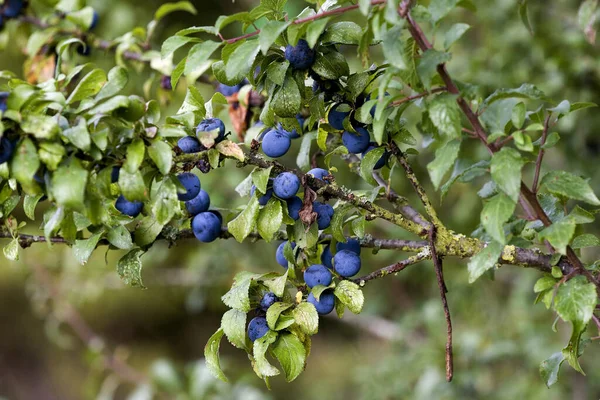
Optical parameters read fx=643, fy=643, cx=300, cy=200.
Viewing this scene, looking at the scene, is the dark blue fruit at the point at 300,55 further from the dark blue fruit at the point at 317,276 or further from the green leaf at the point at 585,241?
the green leaf at the point at 585,241

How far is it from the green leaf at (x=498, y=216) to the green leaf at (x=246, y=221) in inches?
9.4

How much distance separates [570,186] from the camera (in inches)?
24.9

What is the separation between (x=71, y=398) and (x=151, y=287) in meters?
0.75

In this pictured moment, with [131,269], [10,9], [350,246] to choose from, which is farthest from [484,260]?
[10,9]

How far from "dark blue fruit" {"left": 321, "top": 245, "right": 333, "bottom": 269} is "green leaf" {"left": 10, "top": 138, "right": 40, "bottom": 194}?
350 mm

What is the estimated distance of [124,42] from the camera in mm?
1165

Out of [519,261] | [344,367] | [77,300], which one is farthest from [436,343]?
[344,367]

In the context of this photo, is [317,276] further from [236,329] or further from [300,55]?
[300,55]

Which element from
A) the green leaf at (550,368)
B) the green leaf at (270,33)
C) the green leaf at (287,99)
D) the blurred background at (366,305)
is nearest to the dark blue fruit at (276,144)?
the green leaf at (287,99)

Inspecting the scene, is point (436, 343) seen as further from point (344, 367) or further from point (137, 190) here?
point (344, 367)

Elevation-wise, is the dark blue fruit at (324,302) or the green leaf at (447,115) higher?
the green leaf at (447,115)

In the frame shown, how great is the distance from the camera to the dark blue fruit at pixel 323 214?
0.72 m

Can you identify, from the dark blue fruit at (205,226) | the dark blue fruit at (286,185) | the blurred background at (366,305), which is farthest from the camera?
the blurred background at (366,305)

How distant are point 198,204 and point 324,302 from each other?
7.9 inches
